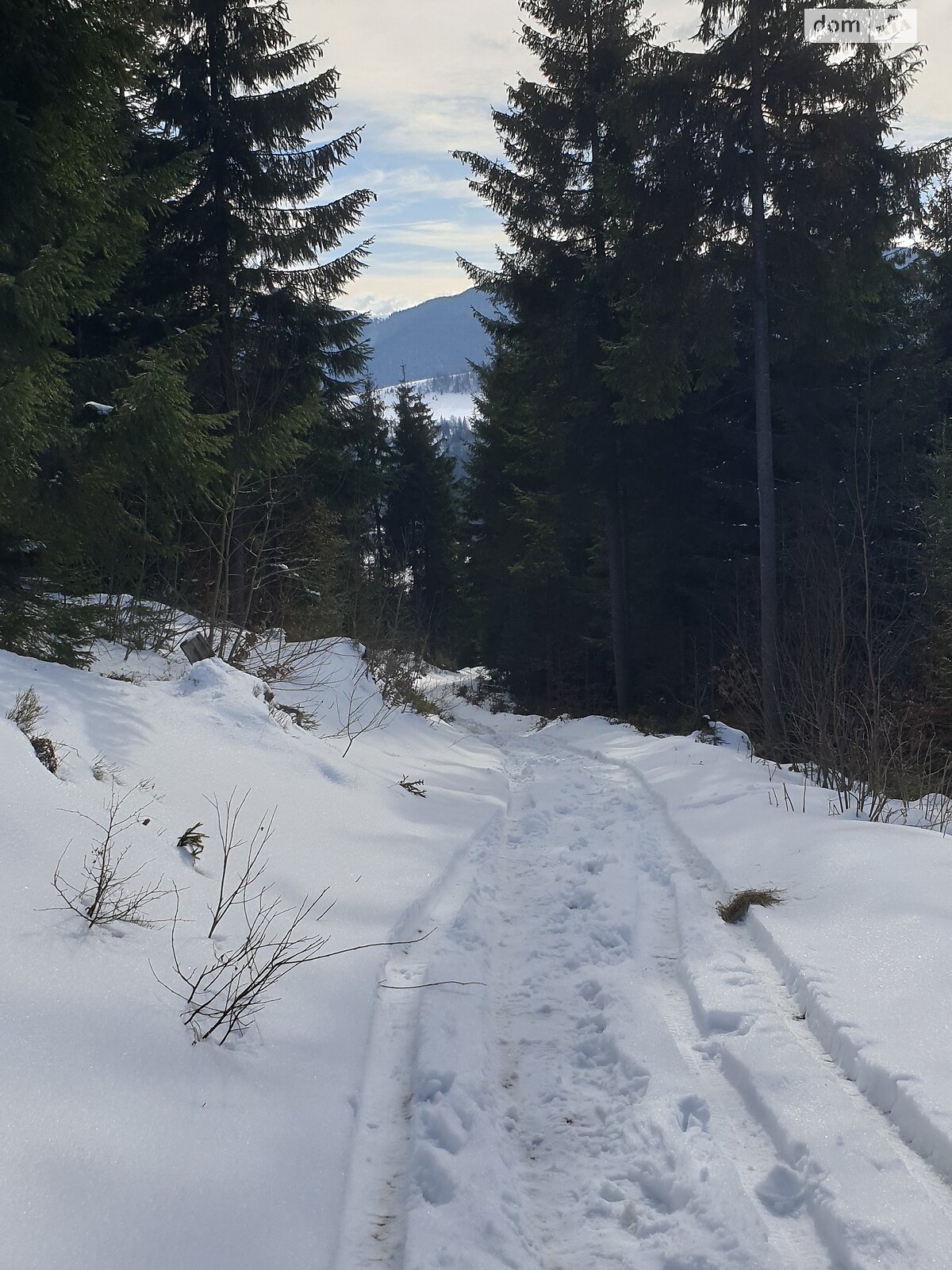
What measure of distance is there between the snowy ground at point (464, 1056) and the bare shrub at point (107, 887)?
75mm

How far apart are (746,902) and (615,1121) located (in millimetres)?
2466

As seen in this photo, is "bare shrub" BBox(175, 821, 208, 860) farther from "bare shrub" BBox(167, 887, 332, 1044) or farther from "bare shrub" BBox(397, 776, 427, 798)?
"bare shrub" BBox(397, 776, 427, 798)

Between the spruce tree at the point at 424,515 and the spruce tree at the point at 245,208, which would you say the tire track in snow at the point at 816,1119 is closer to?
the spruce tree at the point at 245,208

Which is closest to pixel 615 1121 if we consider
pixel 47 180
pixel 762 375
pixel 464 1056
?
pixel 464 1056

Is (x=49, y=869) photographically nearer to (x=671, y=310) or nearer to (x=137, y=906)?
(x=137, y=906)

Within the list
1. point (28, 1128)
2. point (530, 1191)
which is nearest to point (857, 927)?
point (530, 1191)

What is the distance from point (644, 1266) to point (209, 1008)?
2001mm

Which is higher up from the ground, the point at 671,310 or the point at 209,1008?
the point at 671,310

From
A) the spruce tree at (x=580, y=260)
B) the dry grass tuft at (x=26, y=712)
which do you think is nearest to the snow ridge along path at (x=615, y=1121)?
the dry grass tuft at (x=26, y=712)

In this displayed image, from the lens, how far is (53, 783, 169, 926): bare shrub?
3639 millimetres

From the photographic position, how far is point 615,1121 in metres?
3.52

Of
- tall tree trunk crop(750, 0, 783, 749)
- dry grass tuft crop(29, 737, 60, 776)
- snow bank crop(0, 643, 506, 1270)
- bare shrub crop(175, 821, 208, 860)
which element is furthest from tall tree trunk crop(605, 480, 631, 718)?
dry grass tuft crop(29, 737, 60, 776)

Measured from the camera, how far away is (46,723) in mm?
5223

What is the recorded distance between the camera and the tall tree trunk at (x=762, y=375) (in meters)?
12.7
